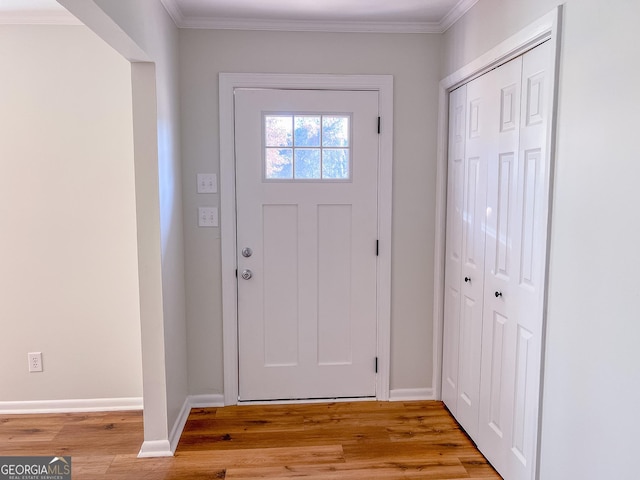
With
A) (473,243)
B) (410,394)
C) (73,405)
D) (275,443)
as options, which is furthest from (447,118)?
(73,405)

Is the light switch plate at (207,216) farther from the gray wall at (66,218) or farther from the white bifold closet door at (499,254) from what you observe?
the white bifold closet door at (499,254)

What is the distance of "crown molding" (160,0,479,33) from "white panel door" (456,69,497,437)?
548 mm

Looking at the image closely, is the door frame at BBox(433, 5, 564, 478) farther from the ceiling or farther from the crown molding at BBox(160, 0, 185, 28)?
the crown molding at BBox(160, 0, 185, 28)

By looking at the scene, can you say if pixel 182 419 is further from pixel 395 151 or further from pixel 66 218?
pixel 395 151

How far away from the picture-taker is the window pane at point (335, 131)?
8.68ft

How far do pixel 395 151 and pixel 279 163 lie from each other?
74cm

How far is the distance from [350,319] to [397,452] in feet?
2.72

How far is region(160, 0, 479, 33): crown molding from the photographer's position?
2.49 meters

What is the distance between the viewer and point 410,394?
2.82 metres

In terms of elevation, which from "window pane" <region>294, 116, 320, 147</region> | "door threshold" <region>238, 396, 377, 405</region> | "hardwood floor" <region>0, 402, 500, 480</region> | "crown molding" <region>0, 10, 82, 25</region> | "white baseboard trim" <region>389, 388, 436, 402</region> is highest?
"crown molding" <region>0, 10, 82, 25</region>

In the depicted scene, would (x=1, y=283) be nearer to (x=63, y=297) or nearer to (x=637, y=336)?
(x=63, y=297)

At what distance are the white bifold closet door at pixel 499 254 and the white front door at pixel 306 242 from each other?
533mm

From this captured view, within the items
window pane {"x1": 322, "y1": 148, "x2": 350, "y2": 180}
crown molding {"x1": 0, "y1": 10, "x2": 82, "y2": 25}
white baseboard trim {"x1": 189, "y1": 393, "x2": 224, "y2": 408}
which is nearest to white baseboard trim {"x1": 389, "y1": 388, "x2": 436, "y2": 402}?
white baseboard trim {"x1": 189, "y1": 393, "x2": 224, "y2": 408}

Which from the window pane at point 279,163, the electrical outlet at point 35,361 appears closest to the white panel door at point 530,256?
the window pane at point 279,163
